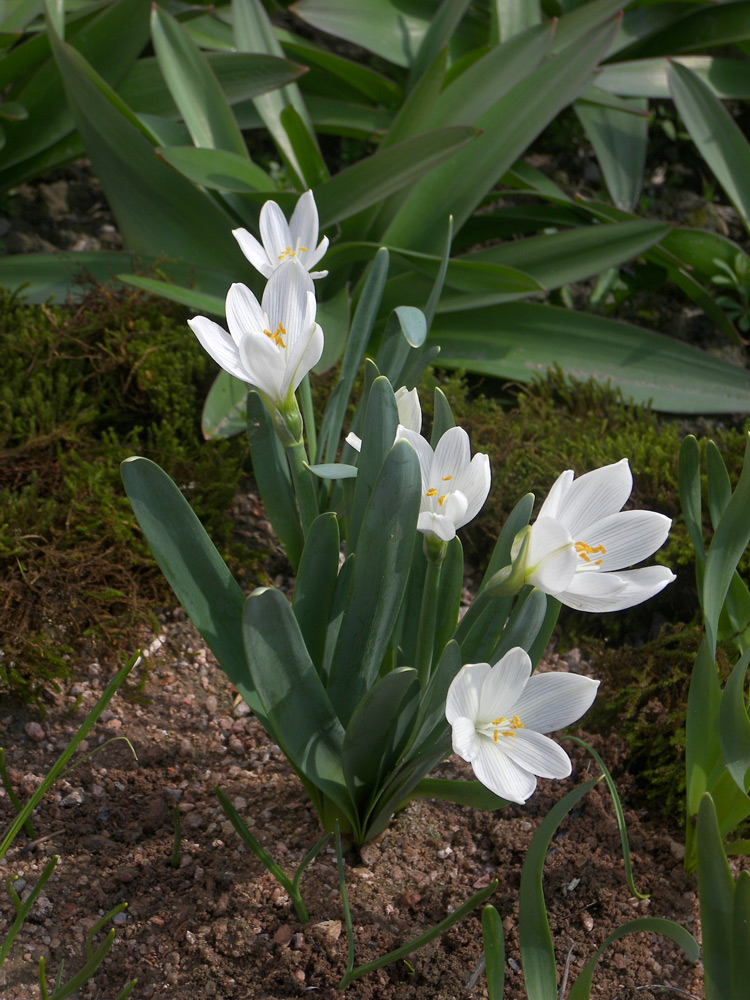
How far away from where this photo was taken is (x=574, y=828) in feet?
4.12

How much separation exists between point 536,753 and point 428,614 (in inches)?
8.1

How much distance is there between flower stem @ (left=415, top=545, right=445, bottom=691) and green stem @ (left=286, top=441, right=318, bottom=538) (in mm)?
186

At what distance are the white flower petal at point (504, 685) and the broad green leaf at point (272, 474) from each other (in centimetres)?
52

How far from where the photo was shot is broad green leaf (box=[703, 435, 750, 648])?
3.63ft

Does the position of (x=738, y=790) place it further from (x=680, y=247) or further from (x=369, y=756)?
(x=680, y=247)

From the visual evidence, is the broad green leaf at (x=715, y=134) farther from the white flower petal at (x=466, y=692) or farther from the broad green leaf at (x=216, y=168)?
the white flower petal at (x=466, y=692)

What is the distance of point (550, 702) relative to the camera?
33.0 inches

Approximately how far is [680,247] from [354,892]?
197 cm

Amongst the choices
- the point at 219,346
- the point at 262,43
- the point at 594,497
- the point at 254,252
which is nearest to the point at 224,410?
the point at 254,252

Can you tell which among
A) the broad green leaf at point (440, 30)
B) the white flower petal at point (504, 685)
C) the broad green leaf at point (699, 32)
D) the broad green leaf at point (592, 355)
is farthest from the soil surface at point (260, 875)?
the broad green leaf at point (699, 32)

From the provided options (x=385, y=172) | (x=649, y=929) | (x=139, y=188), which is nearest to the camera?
(x=649, y=929)

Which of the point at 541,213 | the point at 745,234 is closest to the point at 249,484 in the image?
the point at 541,213

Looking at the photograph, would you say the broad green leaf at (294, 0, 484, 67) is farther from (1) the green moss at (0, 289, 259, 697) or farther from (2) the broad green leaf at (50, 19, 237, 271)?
(1) the green moss at (0, 289, 259, 697)

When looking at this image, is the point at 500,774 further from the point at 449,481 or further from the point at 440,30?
the point at 440,30
